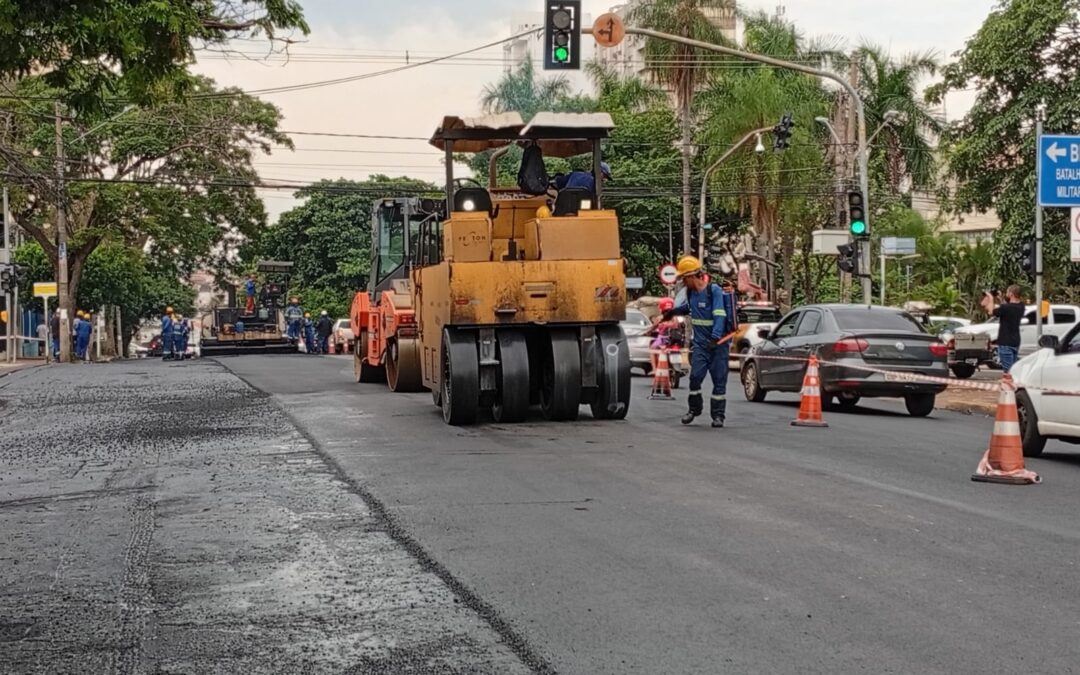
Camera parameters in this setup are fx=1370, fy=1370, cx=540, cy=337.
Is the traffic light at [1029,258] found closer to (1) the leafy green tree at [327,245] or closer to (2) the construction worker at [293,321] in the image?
(2) the construction worker at [293,321]

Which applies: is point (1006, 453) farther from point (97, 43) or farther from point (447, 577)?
point (97, 43)

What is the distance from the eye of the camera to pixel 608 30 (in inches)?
862

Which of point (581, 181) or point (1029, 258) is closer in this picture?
point (581, 181)

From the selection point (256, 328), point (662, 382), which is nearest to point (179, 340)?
point (256, 328)

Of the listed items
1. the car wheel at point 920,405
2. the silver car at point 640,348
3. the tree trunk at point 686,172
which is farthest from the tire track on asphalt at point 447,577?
the tree trunk at point 686,172

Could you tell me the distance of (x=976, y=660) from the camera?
206 inches

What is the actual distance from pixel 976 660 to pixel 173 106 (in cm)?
4403

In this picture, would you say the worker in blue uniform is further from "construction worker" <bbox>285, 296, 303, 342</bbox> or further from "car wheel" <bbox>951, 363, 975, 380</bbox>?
"construction worker" <bbox>285, 296, 303, 342</bbox>

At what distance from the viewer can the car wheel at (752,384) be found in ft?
67.4

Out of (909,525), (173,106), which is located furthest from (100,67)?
(173,106)

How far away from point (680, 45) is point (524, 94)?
2429 centimetres

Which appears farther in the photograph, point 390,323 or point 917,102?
point 917,102

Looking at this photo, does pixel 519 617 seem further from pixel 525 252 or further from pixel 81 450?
pixel 525 252

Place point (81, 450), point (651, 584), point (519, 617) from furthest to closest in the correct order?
point (81, 450)
point (651, 584)
point (519, 617)
